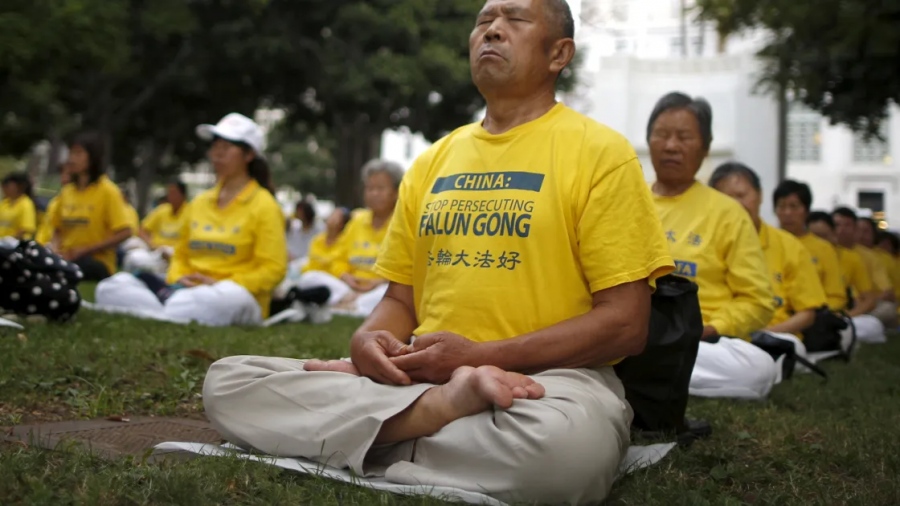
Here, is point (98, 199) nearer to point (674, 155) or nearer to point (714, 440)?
point (674, 155)

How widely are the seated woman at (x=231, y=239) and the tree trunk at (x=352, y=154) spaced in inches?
609

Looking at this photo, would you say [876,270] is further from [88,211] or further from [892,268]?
[88,211]

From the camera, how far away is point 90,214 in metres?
10.1

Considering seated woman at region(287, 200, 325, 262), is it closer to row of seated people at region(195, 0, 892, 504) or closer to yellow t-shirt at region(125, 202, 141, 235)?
yellow t-shirt at region(125, 202, 141, 235)

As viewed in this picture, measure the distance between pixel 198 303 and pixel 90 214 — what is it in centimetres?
259

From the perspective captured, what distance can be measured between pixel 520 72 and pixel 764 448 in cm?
186

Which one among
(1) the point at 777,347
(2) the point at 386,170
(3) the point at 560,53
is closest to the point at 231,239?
(2) the point at 386,170

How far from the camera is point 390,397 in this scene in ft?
10.9

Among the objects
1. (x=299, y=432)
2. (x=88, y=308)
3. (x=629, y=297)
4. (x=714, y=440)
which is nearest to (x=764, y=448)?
(x=714, y=440)

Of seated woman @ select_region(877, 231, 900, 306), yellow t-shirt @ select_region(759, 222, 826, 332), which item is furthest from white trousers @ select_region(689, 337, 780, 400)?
seated woman @ select_region(877, 231, 900, 306)

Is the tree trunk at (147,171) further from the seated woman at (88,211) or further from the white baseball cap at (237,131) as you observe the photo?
the white baseball cap at (237,131)

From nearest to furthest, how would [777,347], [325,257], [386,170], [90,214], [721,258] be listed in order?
[721,258], [777,347], [90,214], [386,170], [325,257]

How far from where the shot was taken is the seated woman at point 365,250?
34.4ft

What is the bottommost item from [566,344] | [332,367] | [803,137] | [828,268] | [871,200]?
[871,200]
